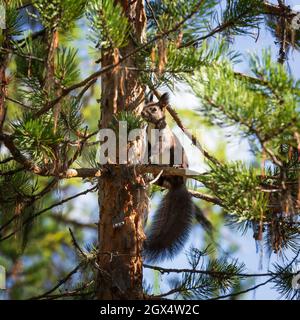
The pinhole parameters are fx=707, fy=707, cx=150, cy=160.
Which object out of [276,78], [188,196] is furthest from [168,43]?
[188,196]

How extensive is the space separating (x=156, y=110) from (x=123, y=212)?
764mm

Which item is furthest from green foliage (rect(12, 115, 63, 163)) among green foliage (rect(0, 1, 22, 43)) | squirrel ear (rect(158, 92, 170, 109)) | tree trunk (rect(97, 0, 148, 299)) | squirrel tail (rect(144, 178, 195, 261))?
squirrel ear (rect(158, 92, 170, 109))

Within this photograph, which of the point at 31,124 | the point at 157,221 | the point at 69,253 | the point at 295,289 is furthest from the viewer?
the point at 69,253

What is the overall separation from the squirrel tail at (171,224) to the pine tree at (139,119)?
6 cm

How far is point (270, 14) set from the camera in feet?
9.46

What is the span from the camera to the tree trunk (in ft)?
9.22

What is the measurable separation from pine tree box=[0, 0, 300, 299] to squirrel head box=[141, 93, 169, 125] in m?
0.19

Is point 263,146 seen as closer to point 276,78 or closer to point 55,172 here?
point 276,78

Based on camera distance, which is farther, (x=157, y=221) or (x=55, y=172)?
(x=157, y=221)

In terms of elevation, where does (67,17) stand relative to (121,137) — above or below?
above

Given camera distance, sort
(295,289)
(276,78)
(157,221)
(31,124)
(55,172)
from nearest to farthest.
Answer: (276,78), (31,124), (55,172), (295,289), (157,221)

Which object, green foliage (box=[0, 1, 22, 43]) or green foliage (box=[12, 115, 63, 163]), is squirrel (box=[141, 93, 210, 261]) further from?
green foliage (box=[0, 1, 22, 43])

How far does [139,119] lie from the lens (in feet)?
8.34

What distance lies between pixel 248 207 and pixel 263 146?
0.33m
